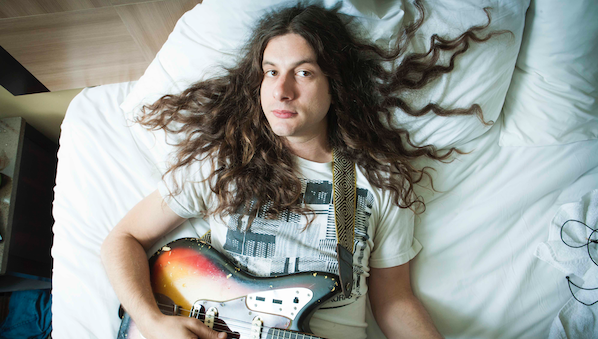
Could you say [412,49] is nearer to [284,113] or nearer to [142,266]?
[284,113]

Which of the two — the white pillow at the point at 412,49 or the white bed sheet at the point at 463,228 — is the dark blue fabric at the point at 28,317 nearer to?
the white bed sheet at the point at 463,228

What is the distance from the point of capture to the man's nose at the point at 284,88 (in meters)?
0.94

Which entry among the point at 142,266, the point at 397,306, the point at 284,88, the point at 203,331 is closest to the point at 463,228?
the point at 397,306

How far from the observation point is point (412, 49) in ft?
3.60

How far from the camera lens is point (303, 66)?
0.98 meters

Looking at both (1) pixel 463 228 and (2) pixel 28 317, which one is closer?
(1) pixel 463 228

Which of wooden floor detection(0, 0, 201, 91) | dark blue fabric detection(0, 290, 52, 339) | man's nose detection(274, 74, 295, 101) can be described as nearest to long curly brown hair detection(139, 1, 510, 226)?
man's nose detection(274, 74, 295, 101)

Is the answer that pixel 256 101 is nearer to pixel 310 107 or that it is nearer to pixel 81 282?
pixel 310 107

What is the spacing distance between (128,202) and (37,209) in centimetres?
75

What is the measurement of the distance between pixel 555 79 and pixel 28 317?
7.71 feet

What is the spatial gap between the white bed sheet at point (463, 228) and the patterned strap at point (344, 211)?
315 mm

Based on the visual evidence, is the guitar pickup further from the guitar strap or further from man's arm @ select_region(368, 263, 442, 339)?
man's arm @ select_region(368, 263, 442, 339)

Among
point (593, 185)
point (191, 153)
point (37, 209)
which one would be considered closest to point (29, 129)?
point (37, 209)

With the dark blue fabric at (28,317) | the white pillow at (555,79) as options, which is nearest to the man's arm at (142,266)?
the dark blue fabric at (28,317)
